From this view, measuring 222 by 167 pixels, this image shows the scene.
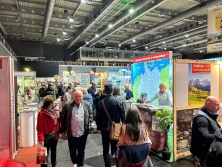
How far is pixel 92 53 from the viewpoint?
706 inches

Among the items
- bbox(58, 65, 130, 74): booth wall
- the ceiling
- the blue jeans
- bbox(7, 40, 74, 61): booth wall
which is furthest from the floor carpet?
bbox(7, 40, 74, 61): booth wall

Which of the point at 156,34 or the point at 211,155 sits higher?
the point at 156,34

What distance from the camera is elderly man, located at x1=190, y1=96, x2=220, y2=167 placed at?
2.00m

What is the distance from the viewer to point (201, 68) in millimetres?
3527

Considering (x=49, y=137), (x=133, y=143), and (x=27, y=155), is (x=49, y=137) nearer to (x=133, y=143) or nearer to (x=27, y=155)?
(x=133, y=143)

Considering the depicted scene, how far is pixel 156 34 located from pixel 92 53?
7.01 m

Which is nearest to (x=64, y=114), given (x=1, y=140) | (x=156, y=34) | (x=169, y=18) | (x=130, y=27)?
(x=1, y=140)

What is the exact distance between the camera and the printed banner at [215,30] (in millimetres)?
3139

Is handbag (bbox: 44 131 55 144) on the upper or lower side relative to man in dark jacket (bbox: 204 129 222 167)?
lower

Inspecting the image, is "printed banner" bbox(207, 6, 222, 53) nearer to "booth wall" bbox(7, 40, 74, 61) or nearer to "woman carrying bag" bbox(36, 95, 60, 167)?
"woman carrying bag" bbox(36, 95, 60, 167)

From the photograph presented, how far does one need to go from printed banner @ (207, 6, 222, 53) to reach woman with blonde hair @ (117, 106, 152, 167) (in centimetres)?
239

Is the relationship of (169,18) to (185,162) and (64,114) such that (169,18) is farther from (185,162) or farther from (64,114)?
(64,114)

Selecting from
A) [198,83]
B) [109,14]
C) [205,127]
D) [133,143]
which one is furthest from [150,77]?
[109,14]

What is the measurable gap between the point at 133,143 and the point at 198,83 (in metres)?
2.39
